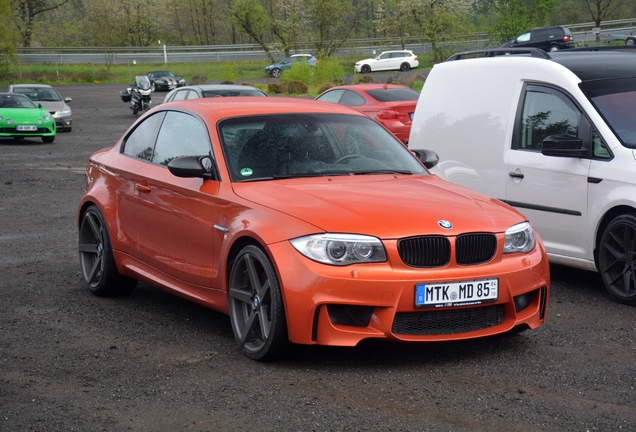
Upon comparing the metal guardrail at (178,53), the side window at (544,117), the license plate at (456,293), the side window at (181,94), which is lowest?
the metal guardrail at (178,53)

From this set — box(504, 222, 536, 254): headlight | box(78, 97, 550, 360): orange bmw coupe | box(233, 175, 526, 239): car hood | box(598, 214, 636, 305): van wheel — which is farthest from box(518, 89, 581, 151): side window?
box(504, 222, 536, 254): headlight

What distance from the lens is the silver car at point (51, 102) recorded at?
3027cm

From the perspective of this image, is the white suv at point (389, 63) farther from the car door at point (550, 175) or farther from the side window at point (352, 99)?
the car door at point (550, 175)

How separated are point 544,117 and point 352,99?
12.6m

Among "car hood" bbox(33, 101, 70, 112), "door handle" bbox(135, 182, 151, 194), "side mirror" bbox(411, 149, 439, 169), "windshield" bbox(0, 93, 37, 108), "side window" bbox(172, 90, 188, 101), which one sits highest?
"side mirror" bbox(411, 149, 439, 169)

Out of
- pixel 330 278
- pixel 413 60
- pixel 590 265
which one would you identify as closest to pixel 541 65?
pixel 590 265

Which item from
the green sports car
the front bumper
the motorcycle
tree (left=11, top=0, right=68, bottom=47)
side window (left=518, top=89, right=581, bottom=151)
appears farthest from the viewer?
tree (left=11, top=0, right=68, bottom=47)

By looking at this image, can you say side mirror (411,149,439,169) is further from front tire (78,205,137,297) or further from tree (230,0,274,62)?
tree (230,0,274,62)

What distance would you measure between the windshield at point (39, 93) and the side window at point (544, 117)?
25439mm

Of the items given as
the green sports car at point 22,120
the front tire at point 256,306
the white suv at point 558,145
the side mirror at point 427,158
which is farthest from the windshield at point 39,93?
the front tire at point 256,306

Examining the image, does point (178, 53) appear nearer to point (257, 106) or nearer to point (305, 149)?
point (257, 106)

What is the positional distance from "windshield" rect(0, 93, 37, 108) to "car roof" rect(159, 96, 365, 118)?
65.8 ft

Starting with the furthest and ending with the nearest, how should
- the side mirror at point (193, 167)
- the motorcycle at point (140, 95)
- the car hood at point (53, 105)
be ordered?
the motorcycle at point (140, 95), the car hood at point (53, 105), the side mirror at point (193, 167)

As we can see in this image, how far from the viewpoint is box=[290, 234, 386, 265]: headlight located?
4.94 m
